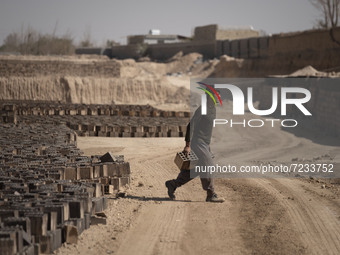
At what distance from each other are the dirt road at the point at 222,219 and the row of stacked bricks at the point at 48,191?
0.25m

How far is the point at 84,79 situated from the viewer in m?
31.5

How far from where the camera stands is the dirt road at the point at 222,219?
655 centimetres

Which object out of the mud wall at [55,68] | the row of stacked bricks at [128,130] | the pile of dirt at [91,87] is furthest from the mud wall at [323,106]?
the mud wall at [55,68]

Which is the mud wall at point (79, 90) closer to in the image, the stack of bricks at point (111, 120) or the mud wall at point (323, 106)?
the stack of bricks at point (111, 120)

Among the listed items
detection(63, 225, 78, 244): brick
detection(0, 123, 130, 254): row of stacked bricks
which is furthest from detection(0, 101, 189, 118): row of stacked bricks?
detection(63, 225, 78, 244): brick

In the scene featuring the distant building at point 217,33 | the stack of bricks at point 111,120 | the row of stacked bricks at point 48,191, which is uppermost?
the distant building at point 217,33

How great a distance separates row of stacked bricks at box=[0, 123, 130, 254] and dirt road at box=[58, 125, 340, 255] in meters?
0.25

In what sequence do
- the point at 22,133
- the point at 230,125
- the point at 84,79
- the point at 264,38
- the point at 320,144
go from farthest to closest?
1. the point at 264,38
2. the point at 84,79
3. the point at 230,125
4. the point at 320,144
5. the point at 22,133

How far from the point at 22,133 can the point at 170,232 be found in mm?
8152

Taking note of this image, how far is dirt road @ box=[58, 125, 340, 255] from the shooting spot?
655 centimetres

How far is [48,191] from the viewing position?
7.57 metres

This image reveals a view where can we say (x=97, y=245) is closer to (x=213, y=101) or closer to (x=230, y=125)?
(x=213, y=101)

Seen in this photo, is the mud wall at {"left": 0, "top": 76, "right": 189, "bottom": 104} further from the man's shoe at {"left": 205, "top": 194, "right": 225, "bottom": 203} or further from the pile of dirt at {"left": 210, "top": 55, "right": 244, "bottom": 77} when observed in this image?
the man's shoe at {"left": 205, "top": 194, "right": 225, "bottom": 203}

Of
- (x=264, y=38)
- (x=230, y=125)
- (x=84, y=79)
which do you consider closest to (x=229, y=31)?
(x=264, y=38)
